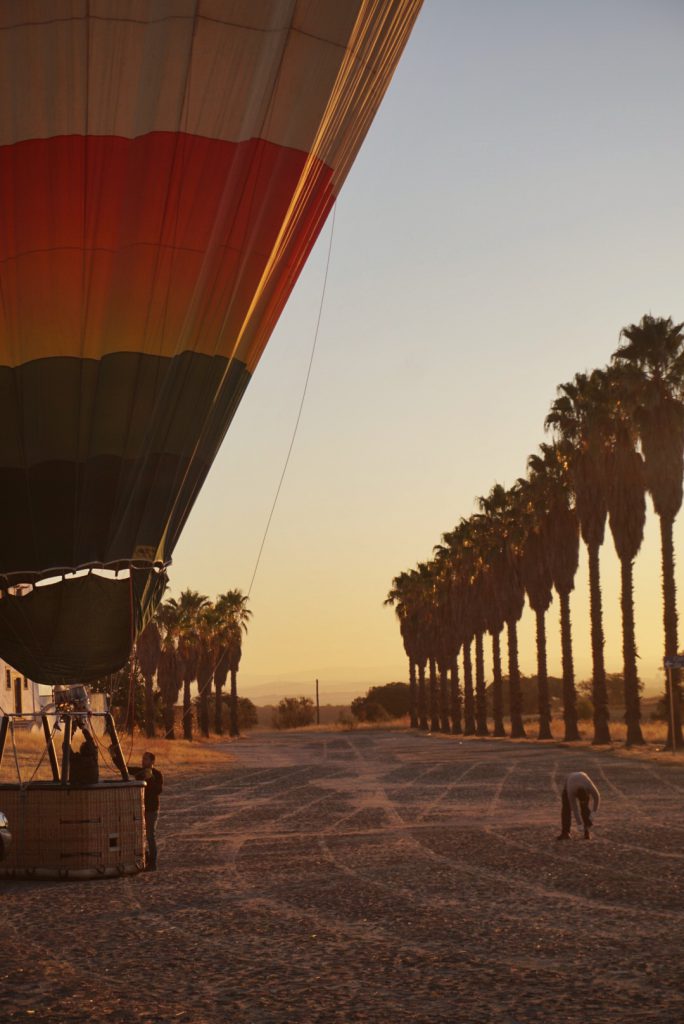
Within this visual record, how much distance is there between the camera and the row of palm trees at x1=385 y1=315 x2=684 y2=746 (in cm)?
5303

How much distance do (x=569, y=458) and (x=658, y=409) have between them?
9955 mm

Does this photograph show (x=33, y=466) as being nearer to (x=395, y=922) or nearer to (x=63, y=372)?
(x=63, y=372)

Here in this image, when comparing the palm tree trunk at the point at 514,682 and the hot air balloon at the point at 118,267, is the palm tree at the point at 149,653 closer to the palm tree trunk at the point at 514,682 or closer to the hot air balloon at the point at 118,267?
the palm tree trunk at the point at 514,682

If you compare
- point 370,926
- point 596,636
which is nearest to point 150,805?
point 370,926

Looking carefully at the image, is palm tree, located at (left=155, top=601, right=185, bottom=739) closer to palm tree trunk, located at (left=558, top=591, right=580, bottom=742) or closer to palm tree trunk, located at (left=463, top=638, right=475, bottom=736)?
palm tree trunk, located at (left=463, top=638, right=475, bottom=736)

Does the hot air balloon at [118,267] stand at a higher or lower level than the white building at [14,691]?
higher

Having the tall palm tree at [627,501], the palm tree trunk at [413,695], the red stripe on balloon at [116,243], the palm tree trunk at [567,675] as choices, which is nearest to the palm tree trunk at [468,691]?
the palm tree trunk at [567,675]

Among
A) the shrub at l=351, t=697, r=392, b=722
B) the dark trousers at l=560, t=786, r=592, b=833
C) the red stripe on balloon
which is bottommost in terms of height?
the shrub at l=351, t=697, r=392, b=722

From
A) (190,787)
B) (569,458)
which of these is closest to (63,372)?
(190,787)

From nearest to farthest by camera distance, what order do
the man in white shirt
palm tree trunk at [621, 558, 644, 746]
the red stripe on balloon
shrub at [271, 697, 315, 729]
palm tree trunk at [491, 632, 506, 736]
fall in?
the red stripe on balloon < the man in white shirt < palm tree trunk at [621, 558, 644, 746] < palm tree trunk at [491, 632, 506, 736] < shrub at [271, 697, 315, 729]

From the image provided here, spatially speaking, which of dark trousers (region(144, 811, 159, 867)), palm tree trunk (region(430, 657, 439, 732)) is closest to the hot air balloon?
dark trousers (region(144, 811, 159, 867))

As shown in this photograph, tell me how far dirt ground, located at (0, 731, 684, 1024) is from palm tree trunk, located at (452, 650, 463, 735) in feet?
232

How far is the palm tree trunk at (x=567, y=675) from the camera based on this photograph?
214 ft

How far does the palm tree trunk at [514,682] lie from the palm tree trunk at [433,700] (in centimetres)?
2902
